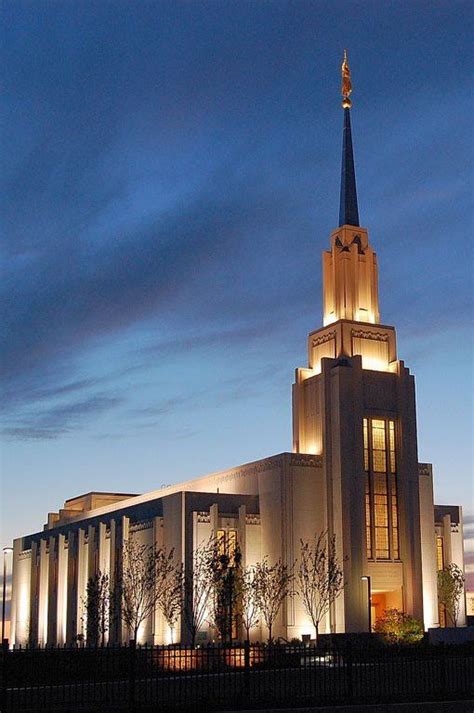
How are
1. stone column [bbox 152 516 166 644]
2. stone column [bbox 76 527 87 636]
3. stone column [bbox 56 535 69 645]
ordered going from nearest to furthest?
stone column [bbox 152 516 166 644]
stone column [bbox 76 527 87 636]
stone column [bbox 56 535 69 645]

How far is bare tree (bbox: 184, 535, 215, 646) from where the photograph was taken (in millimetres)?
56188

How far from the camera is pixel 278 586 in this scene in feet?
188

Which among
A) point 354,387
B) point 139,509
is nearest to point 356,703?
point 354,387

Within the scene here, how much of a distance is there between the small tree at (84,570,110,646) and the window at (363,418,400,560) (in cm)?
1686

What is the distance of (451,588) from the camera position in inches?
2532

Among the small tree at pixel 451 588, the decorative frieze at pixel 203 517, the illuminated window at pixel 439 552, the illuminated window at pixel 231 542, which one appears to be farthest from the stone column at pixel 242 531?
the illuminated window at pixel 439 552

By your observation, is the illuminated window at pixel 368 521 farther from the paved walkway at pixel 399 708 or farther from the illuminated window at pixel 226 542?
the paved walkway at pixel 399 708

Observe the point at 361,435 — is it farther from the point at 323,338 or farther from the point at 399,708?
the point at 399,708

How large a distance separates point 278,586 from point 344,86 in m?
35.3

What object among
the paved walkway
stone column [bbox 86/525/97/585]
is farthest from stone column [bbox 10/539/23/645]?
the paved walkway

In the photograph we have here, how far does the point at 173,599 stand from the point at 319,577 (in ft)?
27.4

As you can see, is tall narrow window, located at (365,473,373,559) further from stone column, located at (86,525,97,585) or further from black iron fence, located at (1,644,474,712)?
black iron fence, located at (1,644,474,712)

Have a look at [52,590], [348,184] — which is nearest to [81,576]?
[52,590]

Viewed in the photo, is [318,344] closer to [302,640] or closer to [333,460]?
[333,460]
